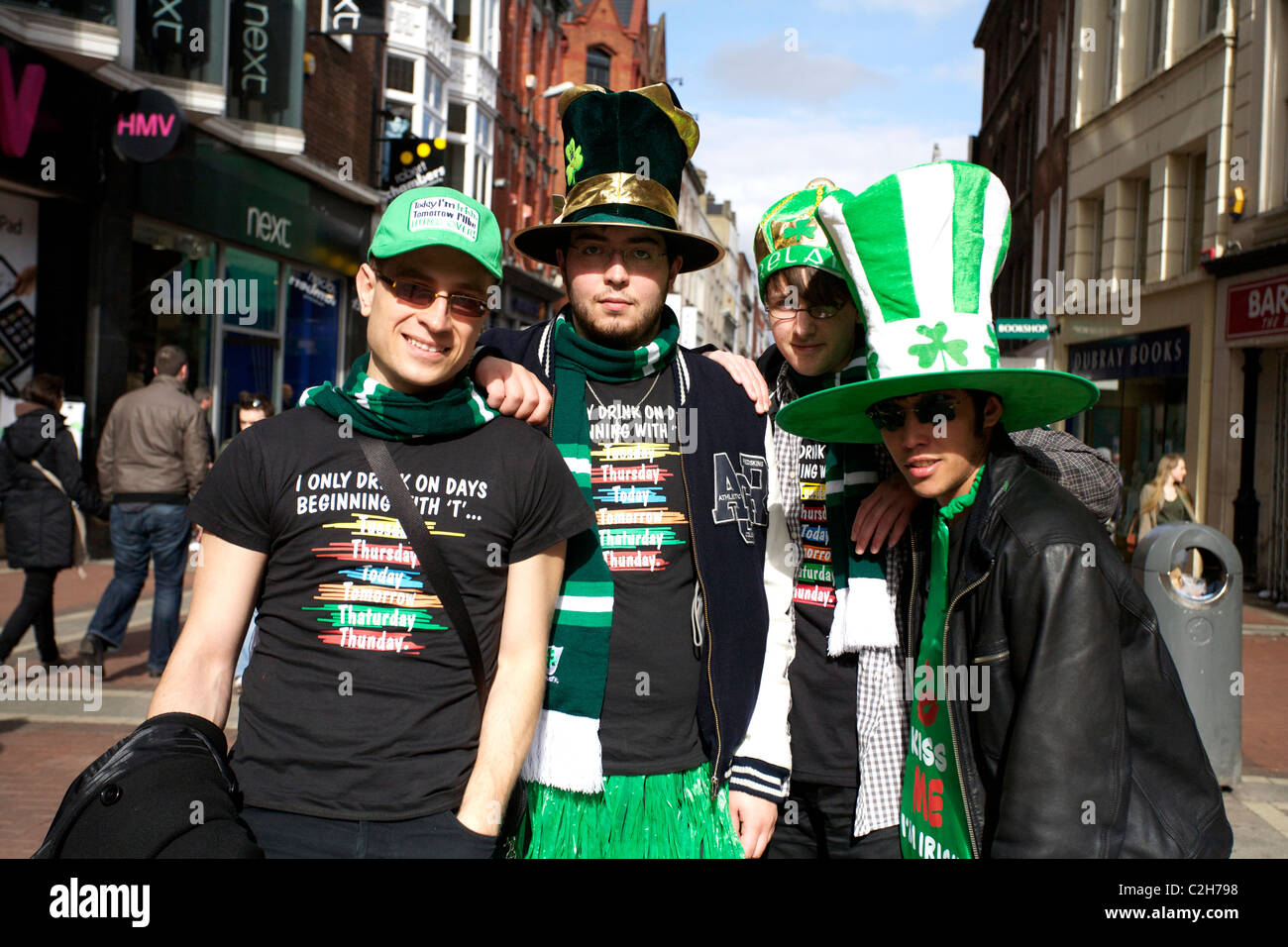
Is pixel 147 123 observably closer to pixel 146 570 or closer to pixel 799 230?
pixel 146 570

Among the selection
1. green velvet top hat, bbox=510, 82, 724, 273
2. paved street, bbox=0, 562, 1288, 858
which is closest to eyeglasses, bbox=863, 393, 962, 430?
green velvet top hat, bbox=510, 82, 724, 273

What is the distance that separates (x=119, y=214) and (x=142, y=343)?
5.25 feet

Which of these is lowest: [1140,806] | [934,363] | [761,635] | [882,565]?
[1140,806]

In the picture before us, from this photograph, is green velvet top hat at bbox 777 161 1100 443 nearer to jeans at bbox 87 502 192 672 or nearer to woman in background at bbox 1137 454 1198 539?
jeans at bbox 87 502 192 672

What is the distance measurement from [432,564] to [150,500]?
20.7 feet

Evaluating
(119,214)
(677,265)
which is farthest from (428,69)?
(677,265)

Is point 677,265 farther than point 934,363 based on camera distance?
Yes

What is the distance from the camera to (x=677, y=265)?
2.92m

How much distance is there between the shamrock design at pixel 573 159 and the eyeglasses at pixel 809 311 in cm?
64

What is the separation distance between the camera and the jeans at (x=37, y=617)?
6.98 m

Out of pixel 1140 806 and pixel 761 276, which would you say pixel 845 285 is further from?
pixel 1140 806

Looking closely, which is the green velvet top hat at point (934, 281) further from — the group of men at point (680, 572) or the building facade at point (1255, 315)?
the building facade at point (1255, 315)

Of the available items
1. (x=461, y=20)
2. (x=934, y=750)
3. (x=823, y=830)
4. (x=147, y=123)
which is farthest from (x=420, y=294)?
(x=461, y=20)

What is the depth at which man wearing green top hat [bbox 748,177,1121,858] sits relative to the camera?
2.47 meters
